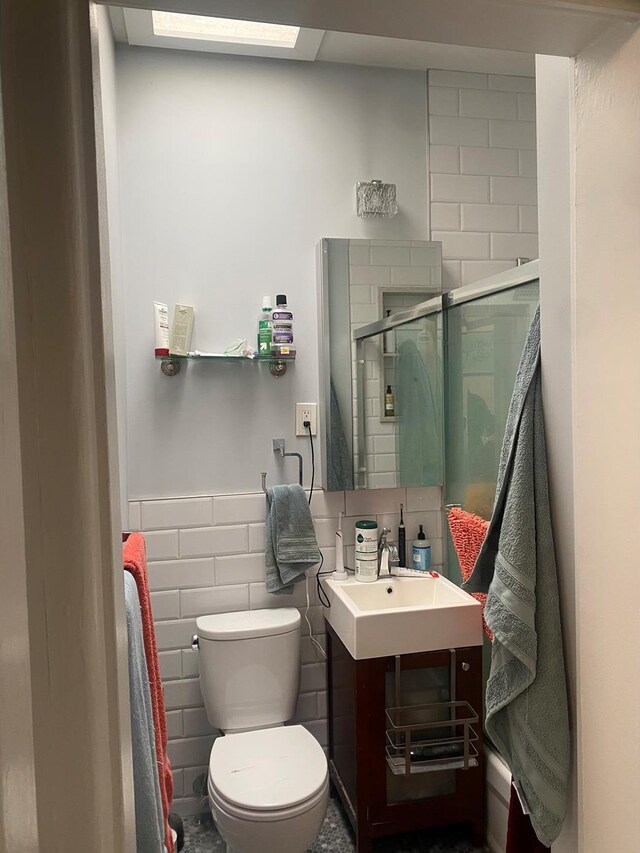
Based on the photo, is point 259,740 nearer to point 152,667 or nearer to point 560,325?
point 152,667

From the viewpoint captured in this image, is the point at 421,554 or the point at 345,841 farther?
the point at 421,554

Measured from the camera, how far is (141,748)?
100cm

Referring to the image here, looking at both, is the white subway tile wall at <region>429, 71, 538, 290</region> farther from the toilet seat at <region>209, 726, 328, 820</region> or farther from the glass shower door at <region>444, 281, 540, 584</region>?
the toilet seat at <region>209, 726, 328, 820</region>

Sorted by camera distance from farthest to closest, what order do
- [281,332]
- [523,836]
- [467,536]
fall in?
[281,332]
[467,536]
[523,836]

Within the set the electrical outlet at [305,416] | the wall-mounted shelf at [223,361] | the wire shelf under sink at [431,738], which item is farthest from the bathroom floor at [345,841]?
the wall-mounted shelf at [223,361]

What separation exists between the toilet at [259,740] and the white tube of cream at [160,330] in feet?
3.20

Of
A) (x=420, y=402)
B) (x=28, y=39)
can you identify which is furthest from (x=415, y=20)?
(x=420, y=402)

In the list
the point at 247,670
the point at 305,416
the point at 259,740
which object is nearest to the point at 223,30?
the point at 305,416

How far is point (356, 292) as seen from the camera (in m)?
2.34

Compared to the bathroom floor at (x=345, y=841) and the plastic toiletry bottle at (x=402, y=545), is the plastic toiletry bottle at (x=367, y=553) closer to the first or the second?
the plastic toiletry bottle at (x=402, y=545)

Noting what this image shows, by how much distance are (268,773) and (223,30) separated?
2402 millimetres

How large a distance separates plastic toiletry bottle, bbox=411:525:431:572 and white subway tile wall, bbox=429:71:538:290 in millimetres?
1012

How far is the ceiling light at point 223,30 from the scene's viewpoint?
206 centimetres

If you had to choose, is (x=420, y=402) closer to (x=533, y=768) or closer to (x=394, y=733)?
(x=394, y=733)
